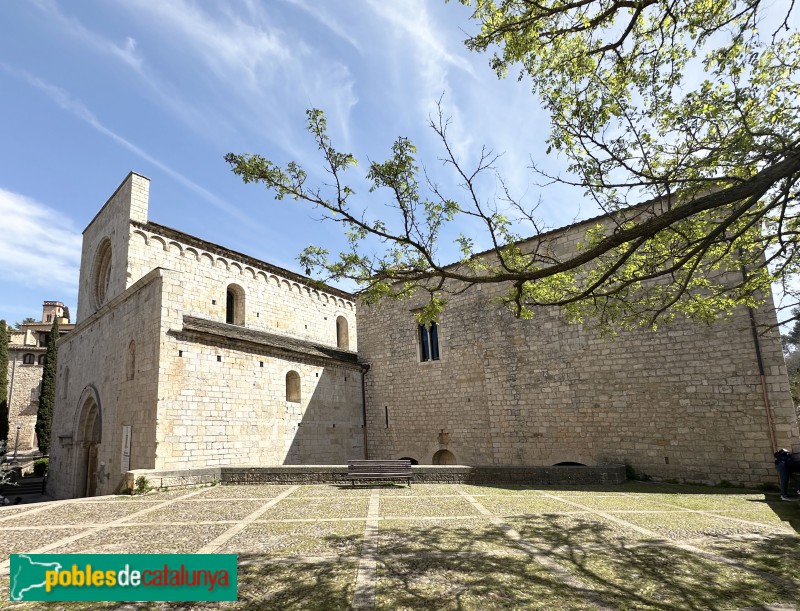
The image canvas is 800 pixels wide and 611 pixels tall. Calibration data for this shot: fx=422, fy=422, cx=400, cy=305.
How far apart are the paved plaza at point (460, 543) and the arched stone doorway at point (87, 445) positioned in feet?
25.7

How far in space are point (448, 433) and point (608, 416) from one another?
567 cm

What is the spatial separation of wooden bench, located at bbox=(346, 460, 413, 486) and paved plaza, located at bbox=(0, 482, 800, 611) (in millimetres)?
867

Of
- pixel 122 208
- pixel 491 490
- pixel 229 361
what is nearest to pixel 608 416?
pixel 491 490

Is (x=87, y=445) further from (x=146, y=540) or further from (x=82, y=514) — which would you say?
(x=146, y=540)

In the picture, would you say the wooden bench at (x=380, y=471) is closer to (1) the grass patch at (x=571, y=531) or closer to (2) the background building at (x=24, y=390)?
(1) the grass patch at (x=571, y=531)

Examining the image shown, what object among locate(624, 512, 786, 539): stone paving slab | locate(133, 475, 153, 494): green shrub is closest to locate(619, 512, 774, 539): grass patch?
locate(624, 512, 786, 539): stone paving slab

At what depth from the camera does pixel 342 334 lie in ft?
80.2

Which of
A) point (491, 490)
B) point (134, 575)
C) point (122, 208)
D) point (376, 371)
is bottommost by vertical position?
point (491, 490)

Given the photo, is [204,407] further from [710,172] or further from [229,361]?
[710,172]

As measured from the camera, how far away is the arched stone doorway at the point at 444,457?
619 inches

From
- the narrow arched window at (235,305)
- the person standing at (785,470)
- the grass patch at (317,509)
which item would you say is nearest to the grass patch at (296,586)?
the grass patch at (317,509)

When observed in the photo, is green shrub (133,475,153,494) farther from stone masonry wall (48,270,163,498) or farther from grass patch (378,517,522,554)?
grass patch (378,517,522,554)

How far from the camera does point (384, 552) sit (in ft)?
17.5

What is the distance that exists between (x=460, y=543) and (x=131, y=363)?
12015 millimetres
